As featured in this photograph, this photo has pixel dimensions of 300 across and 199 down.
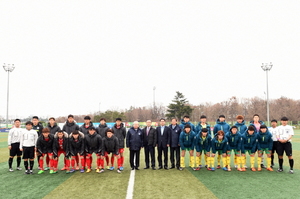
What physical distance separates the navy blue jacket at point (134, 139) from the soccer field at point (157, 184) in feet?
2.95

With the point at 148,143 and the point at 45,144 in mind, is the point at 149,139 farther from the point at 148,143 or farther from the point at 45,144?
the point at 45,144

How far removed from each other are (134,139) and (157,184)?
2.42 m

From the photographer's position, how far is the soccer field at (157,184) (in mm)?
5305

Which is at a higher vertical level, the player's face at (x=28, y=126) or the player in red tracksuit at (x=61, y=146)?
the player's face at (x=28, y=126)

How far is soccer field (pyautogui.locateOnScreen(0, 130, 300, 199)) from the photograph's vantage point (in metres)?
5.30

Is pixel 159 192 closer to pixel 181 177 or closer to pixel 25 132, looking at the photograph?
pixel 181 177

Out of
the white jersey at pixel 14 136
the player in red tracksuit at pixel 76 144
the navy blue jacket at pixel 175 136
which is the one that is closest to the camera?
the player in red tracksuit at pixel 76 144

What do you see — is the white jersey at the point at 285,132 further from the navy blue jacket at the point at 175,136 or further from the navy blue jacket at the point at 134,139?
the navy blue jacket at the point at 134,139

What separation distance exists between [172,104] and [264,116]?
30.2 m

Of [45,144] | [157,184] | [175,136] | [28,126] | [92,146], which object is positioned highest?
[28,126]

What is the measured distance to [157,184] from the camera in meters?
6.14

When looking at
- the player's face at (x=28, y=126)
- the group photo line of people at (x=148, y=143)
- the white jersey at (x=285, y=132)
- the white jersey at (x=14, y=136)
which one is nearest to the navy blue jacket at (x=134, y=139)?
the group photo line of people at (x=148, y=143)

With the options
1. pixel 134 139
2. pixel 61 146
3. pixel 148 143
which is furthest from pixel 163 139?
pixel 61 146

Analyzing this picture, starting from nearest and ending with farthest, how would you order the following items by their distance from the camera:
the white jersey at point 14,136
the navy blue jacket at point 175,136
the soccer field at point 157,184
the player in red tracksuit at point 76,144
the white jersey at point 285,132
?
1. the soccer field at point 157,184
2. the player in red tracksuit at point 76,144
3. the white jersey at point 285,132
4. the white jersey at point 14,136
5. the navy blue jacket at point 175,136
